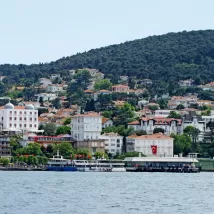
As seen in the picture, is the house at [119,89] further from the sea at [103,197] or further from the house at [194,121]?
the sea at [103,197]

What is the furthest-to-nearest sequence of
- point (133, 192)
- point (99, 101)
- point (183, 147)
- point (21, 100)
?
point (21, 100) → point (99, 101) → point (183, 147) → point (133, 192)

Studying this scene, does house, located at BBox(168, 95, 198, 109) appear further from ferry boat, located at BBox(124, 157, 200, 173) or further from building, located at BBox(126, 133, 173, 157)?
ferry boat, located at BBox(124, 157, 200, 173)

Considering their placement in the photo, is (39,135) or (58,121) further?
(58,121)

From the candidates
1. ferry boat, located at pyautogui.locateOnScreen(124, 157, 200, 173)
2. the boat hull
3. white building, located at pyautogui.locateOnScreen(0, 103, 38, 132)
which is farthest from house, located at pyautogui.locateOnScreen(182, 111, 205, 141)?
the boat hull

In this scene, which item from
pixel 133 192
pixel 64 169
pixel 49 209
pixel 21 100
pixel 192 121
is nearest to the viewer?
pixel 49 209

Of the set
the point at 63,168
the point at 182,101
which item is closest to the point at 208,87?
the point at 182,101

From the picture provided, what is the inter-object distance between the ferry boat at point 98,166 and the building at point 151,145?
9226mm

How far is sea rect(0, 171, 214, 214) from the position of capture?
58719mm

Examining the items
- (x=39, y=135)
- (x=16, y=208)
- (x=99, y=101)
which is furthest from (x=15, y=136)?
(x=16, y=208)

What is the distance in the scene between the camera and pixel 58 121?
496 ft

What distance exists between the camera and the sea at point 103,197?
2312 inches

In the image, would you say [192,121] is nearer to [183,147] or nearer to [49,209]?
[183,147]

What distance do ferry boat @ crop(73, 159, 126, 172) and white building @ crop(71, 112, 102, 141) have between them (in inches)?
446

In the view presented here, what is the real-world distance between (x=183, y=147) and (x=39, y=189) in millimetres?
57670
